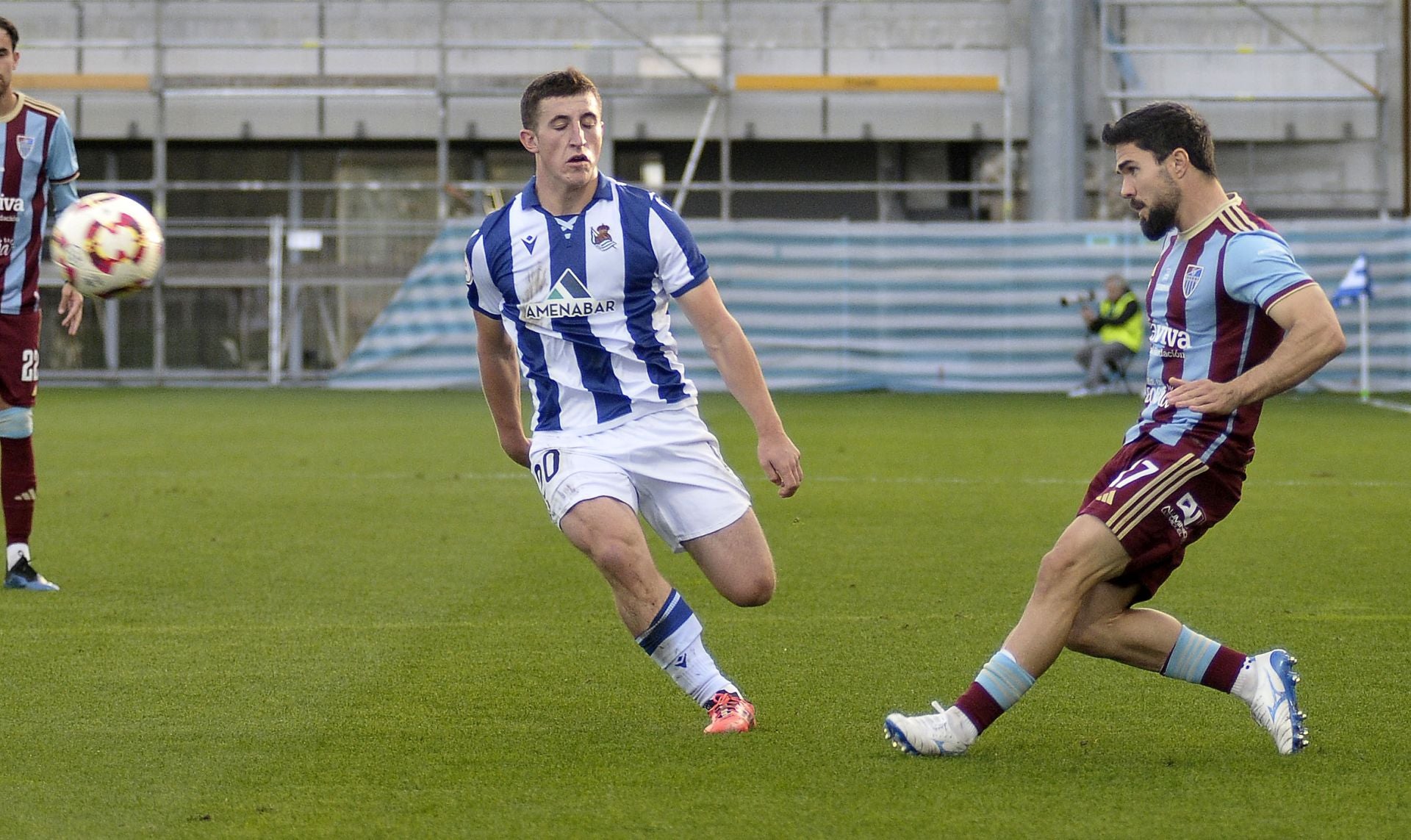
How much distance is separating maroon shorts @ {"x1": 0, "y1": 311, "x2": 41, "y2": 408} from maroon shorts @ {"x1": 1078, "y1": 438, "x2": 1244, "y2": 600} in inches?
180

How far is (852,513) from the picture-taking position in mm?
9742

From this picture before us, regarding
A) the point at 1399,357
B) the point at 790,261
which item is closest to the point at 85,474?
the point at 790,261

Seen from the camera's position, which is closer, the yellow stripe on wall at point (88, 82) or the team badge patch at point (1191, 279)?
the team badge patch at point (1191, 279)

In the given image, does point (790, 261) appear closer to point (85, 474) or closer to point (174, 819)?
point (85, 474)

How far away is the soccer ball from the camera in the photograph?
21.4ft

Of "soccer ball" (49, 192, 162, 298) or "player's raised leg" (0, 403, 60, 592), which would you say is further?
"player's raised leg" (0, 403, 60, 592)

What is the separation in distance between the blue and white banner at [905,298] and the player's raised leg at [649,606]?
1730 cm

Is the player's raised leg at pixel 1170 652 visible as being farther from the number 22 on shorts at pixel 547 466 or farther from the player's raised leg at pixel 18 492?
the player's raised leg at pixel 18 492

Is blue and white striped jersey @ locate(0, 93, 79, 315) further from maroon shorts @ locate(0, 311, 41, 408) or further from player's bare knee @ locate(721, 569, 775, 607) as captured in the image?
player's bare knee @ locate(721, 569, 775, 607)

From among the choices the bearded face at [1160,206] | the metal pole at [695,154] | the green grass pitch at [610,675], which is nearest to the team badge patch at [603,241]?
the green grass pitch at [610,675]

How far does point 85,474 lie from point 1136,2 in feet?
57.5

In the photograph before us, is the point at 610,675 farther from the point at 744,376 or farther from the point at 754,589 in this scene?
the point at 744,376


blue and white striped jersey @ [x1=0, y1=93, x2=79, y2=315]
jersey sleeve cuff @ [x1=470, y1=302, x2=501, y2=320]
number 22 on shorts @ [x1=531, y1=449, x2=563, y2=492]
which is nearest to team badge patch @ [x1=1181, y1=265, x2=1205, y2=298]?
number 22 on shorts @ [x1=531, y1=449, x2=563, y2=492]

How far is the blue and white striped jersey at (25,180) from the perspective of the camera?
705 centimetres
